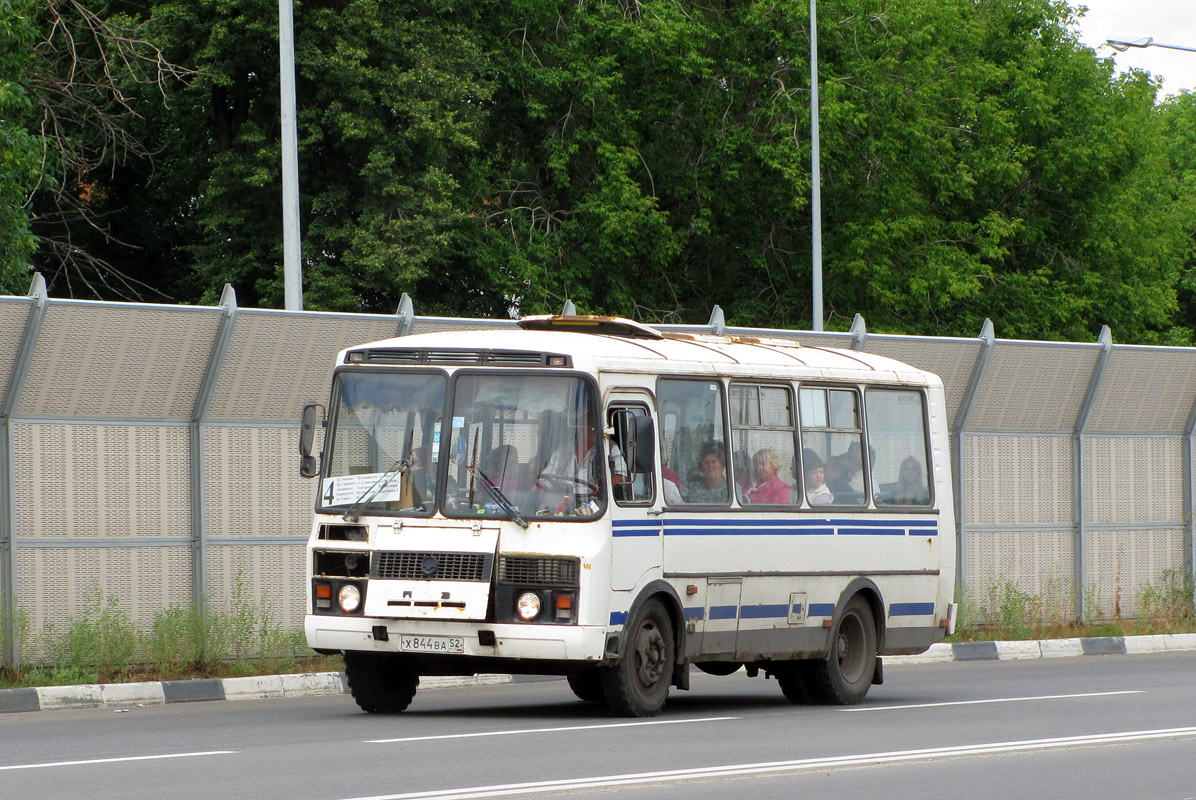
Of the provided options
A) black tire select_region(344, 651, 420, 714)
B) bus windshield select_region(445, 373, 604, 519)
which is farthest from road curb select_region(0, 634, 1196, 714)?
bus windshield select_region(445, 373, 604, 519)

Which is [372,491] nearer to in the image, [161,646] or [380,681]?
[380,681]

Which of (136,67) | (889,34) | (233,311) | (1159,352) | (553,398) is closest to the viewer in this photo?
(553,398)

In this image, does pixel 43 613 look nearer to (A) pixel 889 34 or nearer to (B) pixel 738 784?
(B) pixel 738 784

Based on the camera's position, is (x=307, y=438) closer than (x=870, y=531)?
Yes

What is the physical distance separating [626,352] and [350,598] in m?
2.37

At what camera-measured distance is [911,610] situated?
14.7m

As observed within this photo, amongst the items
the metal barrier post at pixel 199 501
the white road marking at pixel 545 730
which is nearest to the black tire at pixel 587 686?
the white road marking at pixel 545 730

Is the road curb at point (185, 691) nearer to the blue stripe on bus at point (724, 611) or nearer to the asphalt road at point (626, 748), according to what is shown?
the asphalt road at point (626, 748)

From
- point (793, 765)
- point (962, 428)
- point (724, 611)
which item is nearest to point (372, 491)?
point (724, 611)

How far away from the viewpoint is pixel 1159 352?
2059 cm

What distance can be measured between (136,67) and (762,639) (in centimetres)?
1358

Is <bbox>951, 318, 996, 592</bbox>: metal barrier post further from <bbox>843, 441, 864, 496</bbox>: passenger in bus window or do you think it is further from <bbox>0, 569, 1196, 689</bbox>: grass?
<bbox>0, 569, 1196, 689</bbox>: grass

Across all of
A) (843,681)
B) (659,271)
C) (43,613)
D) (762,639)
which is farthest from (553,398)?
(659,271)

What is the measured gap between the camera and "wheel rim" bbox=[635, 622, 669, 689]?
39.4 ft
